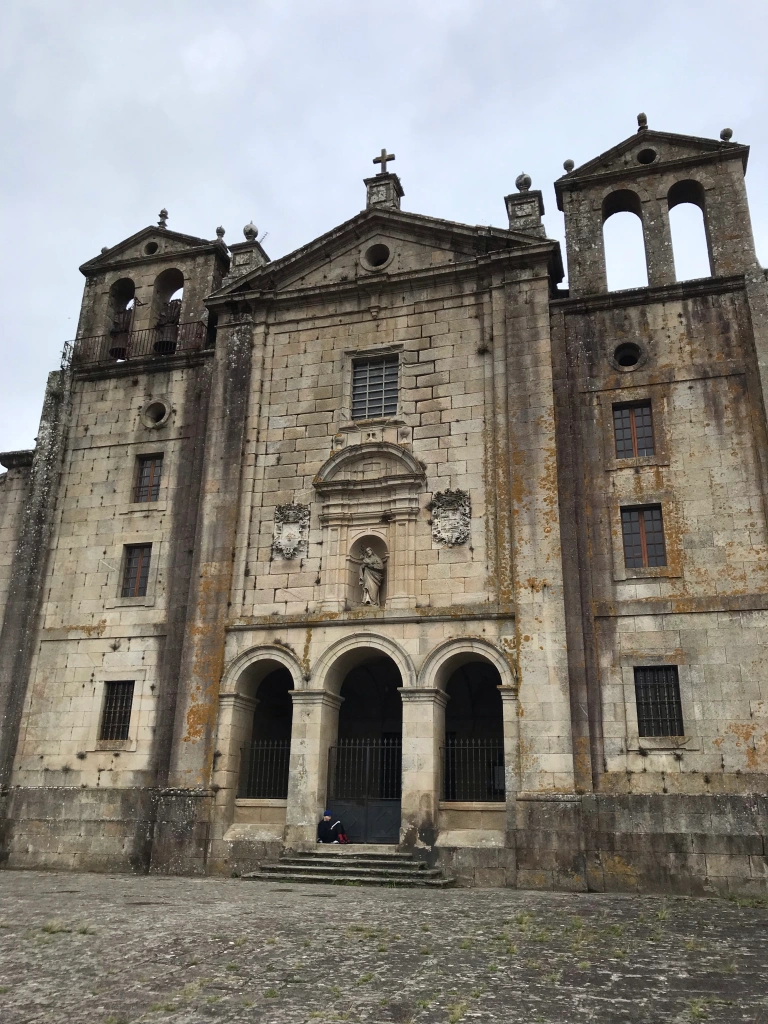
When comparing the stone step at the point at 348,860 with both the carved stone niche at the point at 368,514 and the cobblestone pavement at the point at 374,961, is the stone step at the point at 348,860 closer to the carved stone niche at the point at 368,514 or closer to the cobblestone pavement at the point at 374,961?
the cobblestone pavement at the point at 374,961

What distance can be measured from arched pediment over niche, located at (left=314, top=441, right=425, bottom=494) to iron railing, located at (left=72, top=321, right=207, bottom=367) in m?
6.08

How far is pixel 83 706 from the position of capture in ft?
70.1

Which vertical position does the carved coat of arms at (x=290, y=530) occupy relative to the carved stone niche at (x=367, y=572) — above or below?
above

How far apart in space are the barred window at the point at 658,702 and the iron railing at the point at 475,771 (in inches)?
139

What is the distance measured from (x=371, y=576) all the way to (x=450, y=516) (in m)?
2.31

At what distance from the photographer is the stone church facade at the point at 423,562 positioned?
687 inches

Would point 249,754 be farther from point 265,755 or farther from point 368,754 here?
point 368,754

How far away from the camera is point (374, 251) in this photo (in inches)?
913

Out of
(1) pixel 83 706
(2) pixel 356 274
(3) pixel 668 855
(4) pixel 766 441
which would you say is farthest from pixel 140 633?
(4) pixel 766 441

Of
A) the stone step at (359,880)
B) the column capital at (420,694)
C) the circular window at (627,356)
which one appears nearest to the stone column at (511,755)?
the column capital at (420,694)

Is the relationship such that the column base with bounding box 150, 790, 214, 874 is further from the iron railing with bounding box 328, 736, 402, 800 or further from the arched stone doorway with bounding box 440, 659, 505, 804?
the arched stone doorway with bounding box 440, 659, 505, 804

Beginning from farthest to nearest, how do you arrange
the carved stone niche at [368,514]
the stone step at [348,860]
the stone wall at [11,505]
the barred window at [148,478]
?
the stone wall at [11,505], the barred window at [148,478], the carved stone niche at [368,514], the stone step at [348,860]

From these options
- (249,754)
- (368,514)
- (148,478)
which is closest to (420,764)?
(249,754)

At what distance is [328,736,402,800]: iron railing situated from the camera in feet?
64.6
